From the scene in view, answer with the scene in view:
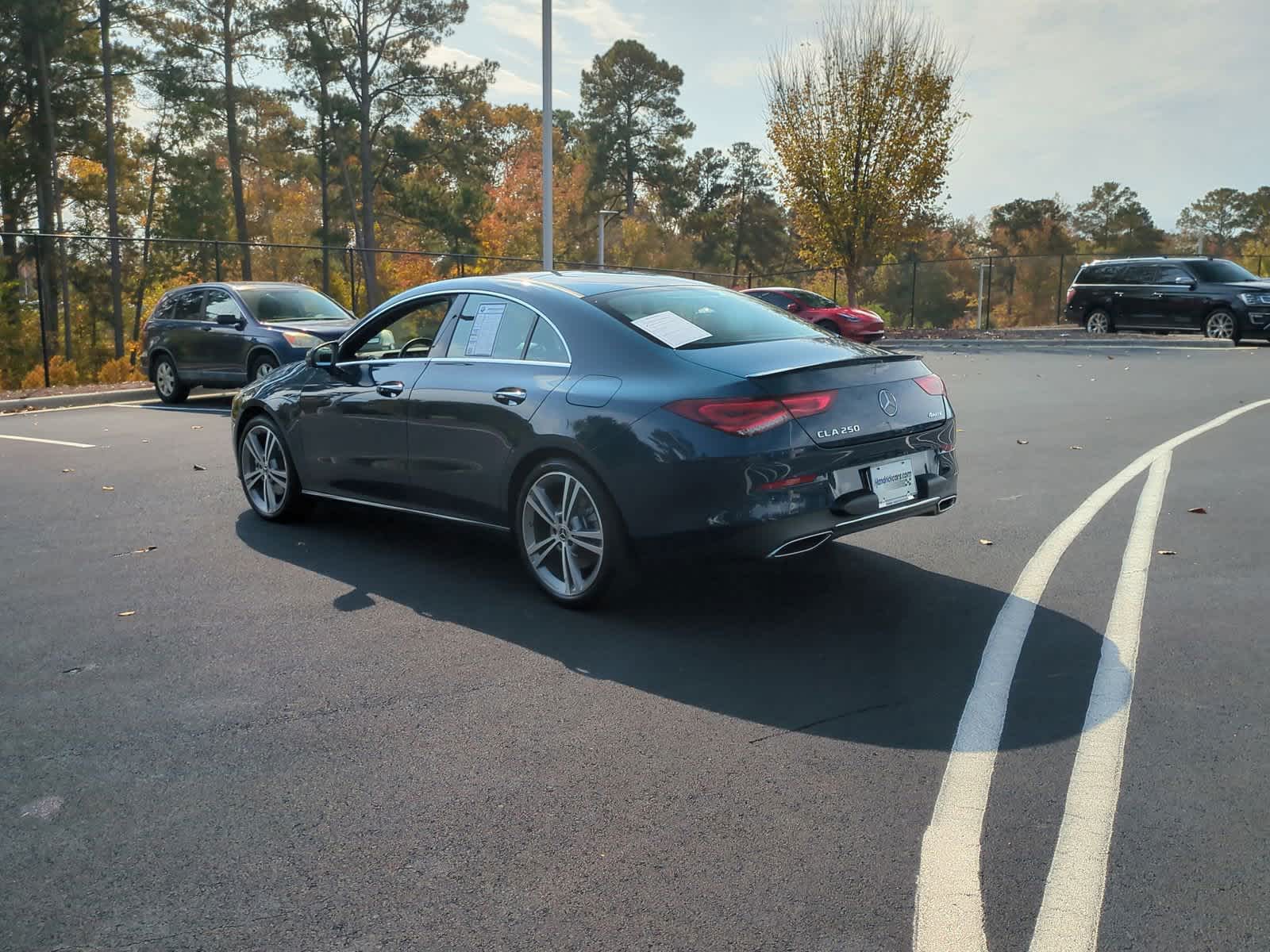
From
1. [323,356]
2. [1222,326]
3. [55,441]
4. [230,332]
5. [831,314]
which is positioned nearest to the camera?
[323,356]

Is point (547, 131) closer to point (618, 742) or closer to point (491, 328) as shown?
point (491, 328)

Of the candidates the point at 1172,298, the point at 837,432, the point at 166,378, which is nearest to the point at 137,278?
the point at 166,378

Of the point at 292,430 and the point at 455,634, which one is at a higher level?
the point at 292,430

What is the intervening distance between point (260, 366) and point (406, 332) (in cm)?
840

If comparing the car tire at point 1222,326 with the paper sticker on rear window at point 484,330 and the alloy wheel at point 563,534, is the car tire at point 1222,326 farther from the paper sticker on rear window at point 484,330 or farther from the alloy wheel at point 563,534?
the alloy wheel at point 563,534

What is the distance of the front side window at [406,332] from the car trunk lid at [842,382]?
183cm

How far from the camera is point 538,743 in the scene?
387 centimetres

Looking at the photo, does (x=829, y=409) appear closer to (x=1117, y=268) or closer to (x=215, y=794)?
(x=215, y=794)

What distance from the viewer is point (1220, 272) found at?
2558cm

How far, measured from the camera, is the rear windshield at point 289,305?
585 inches

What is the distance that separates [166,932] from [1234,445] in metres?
10.1

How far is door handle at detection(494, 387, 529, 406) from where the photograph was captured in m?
5.64

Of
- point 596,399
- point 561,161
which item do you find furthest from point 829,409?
point 561,161

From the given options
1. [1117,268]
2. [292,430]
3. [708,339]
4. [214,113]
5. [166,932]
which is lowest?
[166,932]
